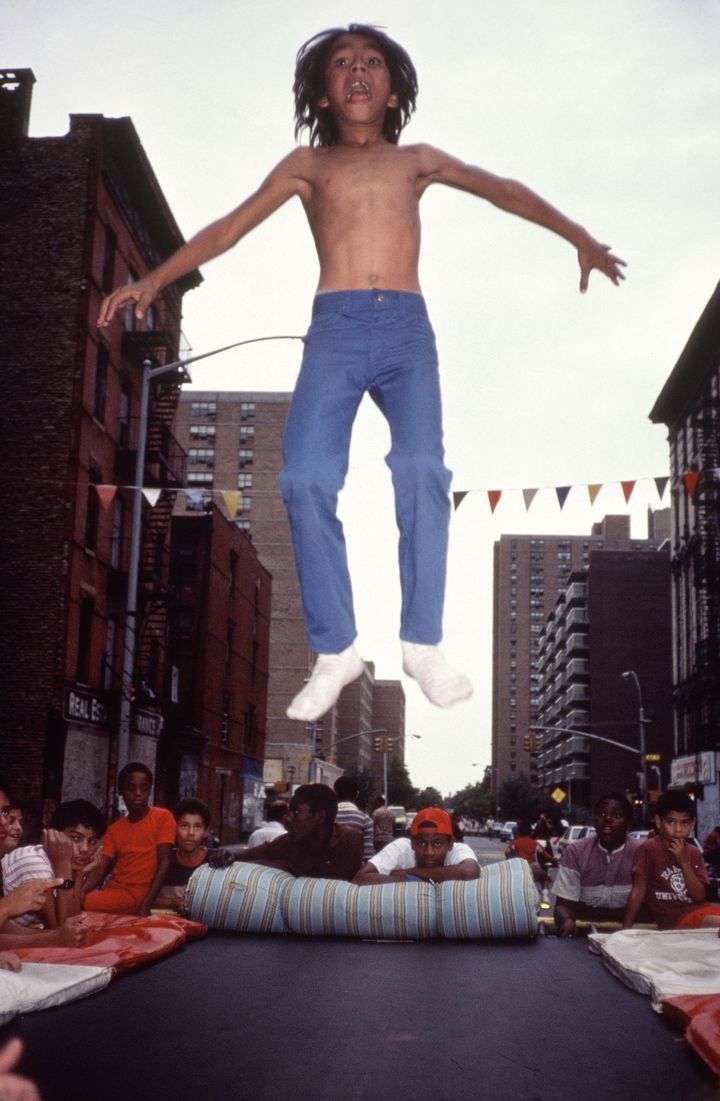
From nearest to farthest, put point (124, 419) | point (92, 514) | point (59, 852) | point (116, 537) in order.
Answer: point (59, 852) < point (92, 514) < point (116, 537) < point (124, 419)

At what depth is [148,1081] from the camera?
2.69 meters

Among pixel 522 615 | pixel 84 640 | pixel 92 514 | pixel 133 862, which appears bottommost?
pixel 133 862

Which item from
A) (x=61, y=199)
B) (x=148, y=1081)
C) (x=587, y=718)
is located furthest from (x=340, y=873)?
(x=587, y=718)

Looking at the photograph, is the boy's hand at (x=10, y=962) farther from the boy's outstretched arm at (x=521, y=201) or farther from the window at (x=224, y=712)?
the window at (x=224, y=712)

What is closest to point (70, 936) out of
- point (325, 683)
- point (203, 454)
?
point (325, 683)

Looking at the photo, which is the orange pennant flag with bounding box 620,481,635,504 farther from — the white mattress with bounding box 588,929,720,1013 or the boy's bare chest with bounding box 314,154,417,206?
Answer: the boy's bare chest with bounding box 314,154,417,206

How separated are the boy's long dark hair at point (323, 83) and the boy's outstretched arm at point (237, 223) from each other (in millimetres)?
105

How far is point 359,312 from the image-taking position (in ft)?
9.84

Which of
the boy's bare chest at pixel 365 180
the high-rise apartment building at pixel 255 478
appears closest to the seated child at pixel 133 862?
the high-rise apartment building at pixel 255 478

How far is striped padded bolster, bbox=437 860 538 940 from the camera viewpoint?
5.74 metres

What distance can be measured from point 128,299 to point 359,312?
593mm

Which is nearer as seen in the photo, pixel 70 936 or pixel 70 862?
pixel 70 936

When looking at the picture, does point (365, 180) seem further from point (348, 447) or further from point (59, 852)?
point (59, 852)

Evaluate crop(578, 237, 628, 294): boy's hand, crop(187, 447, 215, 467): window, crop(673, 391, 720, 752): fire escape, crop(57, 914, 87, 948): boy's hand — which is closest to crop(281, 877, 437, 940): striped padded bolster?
A: crop(57, 914, 87, 948): boy's hand
